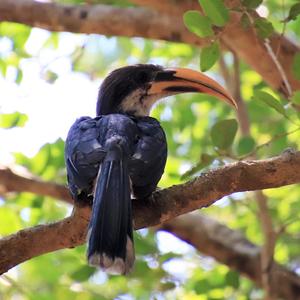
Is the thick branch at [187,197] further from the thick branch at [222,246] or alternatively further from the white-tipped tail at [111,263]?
the thick branch at [222,246]

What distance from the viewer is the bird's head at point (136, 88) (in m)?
4.66

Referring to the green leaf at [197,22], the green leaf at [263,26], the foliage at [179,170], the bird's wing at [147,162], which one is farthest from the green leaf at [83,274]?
the green leaf at [263,26]

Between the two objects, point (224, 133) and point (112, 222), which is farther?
point (224, 133)

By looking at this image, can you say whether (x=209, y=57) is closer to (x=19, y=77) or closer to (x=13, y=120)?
(x=13, y=120)

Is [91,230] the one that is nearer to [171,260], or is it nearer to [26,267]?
[171,260]

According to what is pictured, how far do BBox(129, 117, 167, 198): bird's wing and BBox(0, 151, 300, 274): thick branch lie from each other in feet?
0.21

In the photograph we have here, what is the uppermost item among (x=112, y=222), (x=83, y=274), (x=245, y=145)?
(x=245, y=145)

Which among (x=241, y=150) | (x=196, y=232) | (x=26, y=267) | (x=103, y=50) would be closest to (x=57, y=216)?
(x=26, y=267)

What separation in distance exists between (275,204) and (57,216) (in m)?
1.56

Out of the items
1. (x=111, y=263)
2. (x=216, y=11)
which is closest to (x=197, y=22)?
(x=216, y=11)

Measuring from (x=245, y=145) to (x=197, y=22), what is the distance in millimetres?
1185

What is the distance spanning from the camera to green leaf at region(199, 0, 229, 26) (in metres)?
3.85

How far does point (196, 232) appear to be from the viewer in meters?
5.47

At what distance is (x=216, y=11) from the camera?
3.87 m
